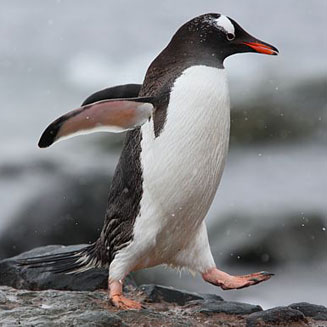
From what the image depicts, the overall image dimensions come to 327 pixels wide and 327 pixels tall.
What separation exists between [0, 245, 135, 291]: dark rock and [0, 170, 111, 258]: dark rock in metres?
2.16

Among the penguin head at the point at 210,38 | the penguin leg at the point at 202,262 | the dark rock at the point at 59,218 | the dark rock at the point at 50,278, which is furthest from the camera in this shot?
the dark rock at the point at 59,218

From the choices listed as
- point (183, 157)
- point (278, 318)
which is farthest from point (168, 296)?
point (183, 157)

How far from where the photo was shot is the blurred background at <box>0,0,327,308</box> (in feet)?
22.2

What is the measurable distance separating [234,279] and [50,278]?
97cm

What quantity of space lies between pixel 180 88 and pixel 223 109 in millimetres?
178

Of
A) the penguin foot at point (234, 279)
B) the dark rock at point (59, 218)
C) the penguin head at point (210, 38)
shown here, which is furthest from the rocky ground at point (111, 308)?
the dark rock at point (59, 218)

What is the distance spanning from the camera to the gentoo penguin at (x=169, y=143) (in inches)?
120

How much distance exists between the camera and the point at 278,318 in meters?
3.16

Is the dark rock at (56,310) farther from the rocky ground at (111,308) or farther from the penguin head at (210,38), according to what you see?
the penguin head at (210,38)

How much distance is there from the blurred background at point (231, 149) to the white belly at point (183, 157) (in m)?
3.09

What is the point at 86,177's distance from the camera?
7.48 metres

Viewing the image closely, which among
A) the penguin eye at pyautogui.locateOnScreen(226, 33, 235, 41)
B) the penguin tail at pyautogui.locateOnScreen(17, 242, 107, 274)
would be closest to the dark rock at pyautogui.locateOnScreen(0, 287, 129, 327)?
the penguin tail at pyautogui.locateOnScreen(17, 242, 107, 274)

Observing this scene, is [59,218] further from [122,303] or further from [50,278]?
[122,303]

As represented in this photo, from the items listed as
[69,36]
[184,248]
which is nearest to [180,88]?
[184,248]
